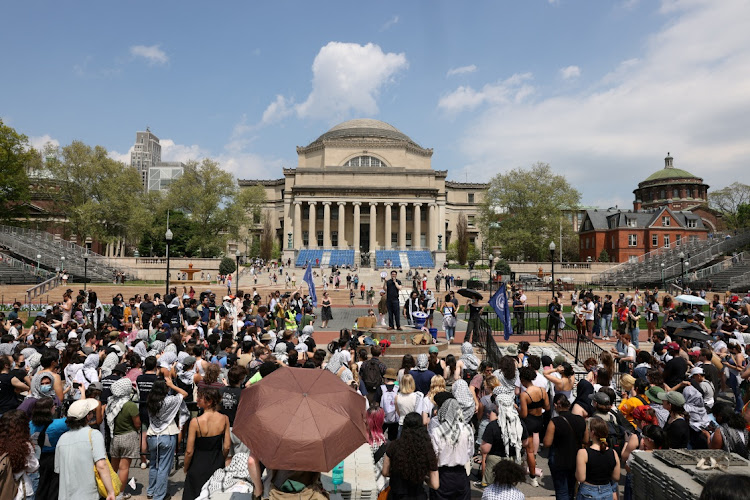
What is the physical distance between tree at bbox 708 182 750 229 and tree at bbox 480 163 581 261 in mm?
26234

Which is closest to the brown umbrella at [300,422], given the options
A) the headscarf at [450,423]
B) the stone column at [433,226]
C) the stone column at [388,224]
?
the headscarf at [450,423]

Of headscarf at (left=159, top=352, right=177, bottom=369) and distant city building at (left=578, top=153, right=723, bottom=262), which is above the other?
distant city building at (left=578, top=153, right=723, bottom=262)

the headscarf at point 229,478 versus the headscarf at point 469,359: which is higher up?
the headscarf at point 469,359

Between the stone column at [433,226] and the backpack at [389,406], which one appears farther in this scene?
the stone column at [433,226]

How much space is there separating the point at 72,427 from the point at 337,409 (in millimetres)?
3001

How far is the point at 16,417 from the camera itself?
4.34m

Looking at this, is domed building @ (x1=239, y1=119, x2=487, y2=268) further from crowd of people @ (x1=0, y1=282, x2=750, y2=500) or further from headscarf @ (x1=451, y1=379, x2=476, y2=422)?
headscarf @ (x1=451, y1=379, x2=476, y2=422)

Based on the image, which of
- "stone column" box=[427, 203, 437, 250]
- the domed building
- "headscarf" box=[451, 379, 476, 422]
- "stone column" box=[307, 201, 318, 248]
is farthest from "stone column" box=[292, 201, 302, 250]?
"headscarf" box=[451, 379, 476, 422]

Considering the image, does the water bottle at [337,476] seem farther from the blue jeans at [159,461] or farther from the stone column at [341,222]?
the stone column at [341,222]

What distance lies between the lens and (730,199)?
69.8 meters

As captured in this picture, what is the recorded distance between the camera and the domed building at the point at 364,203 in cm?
6731

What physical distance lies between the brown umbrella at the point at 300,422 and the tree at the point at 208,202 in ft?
198

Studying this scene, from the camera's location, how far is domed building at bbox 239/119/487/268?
67312 millimetres

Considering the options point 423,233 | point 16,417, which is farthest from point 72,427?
point 423,233
